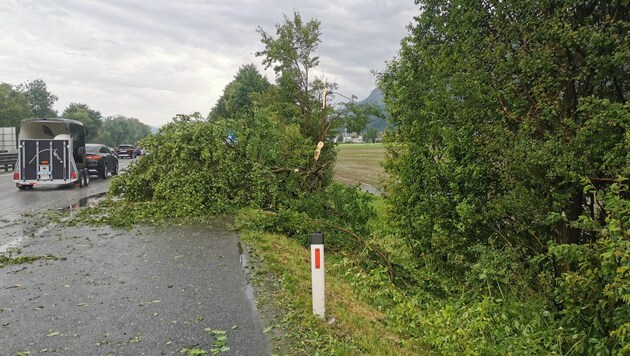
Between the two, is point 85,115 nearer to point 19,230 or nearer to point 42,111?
point 42,111

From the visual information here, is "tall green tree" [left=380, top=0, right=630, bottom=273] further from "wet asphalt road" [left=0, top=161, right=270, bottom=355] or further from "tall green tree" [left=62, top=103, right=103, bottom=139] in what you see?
"tall green tree" [left=62, top=103, right=103, bottom=139]

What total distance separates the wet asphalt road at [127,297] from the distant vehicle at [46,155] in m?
9.43

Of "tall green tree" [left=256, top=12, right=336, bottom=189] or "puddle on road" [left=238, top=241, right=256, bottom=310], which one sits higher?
"tall green tree" [left=256, top=12, right=336, bottom=189]

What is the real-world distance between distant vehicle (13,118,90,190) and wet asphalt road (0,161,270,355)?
30.9 feet

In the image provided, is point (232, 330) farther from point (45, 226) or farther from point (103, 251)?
point (45, 226)

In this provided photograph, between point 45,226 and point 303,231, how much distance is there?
19.2 ft

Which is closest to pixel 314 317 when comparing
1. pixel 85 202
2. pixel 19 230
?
pixel 19 230

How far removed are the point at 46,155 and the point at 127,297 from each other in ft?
47.8

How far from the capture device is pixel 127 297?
210 inches

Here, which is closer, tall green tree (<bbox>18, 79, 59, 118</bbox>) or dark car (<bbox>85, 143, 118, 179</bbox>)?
dark car (<bbox>85, 143, 118, 179</bbox>)

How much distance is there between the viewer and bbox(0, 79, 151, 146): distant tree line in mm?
82750

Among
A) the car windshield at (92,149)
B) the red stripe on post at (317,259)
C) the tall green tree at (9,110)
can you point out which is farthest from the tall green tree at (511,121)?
the tall green tree at (9,110)

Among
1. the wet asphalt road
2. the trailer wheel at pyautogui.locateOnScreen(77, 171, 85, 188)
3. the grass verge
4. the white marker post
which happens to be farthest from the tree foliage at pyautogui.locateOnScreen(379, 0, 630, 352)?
the trailer wheel at pyautogui.locateOnScreen(77, 171, 85, 188)

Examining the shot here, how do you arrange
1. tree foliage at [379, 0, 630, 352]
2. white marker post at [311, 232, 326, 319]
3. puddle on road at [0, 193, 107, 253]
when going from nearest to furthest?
white marker post at [311, 232, 326, 319], tree foliage at [379, 0, 630, 352], puddle on road at [0, 193, 107, 253]
